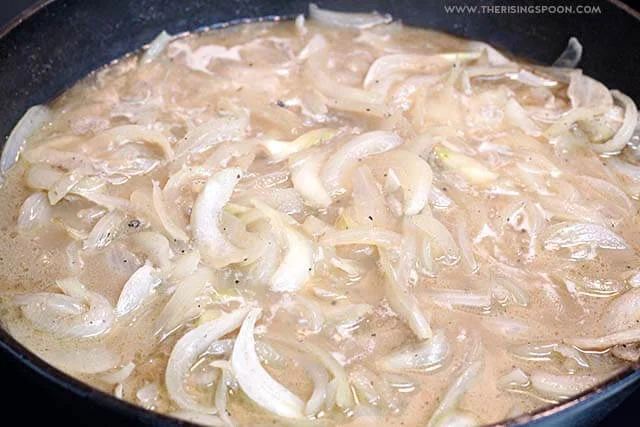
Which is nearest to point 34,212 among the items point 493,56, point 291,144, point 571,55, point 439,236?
point 291,144

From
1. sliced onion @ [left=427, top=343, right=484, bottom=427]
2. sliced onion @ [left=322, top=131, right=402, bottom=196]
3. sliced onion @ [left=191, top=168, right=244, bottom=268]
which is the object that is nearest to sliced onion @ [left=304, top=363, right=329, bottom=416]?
sliced onion @ [left=427, top=343, right=484, bottom=427]

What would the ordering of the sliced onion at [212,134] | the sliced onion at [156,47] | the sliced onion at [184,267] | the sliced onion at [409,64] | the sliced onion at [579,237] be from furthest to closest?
the sliced onion at [156,47], the sliced onion at [409,64], the sliced onion at [212,134], the sliced onion at [579,237], the sliced onion at [184,267]

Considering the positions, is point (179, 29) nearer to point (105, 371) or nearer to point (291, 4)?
point (291, 4)

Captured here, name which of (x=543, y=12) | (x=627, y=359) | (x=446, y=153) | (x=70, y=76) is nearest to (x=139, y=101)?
(x=70, y=76)

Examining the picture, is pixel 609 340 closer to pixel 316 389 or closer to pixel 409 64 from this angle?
pixel 316 389

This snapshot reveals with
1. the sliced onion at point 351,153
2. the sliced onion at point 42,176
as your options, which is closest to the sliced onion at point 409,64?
the sliced onion at point 351,153

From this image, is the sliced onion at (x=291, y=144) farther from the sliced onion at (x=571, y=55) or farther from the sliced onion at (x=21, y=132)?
the sliced onion at (x=571, y=55)

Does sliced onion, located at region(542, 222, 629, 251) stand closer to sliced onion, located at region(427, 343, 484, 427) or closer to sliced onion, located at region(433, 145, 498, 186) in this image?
sliced onion, located at region(433, 145, 498, 186)
